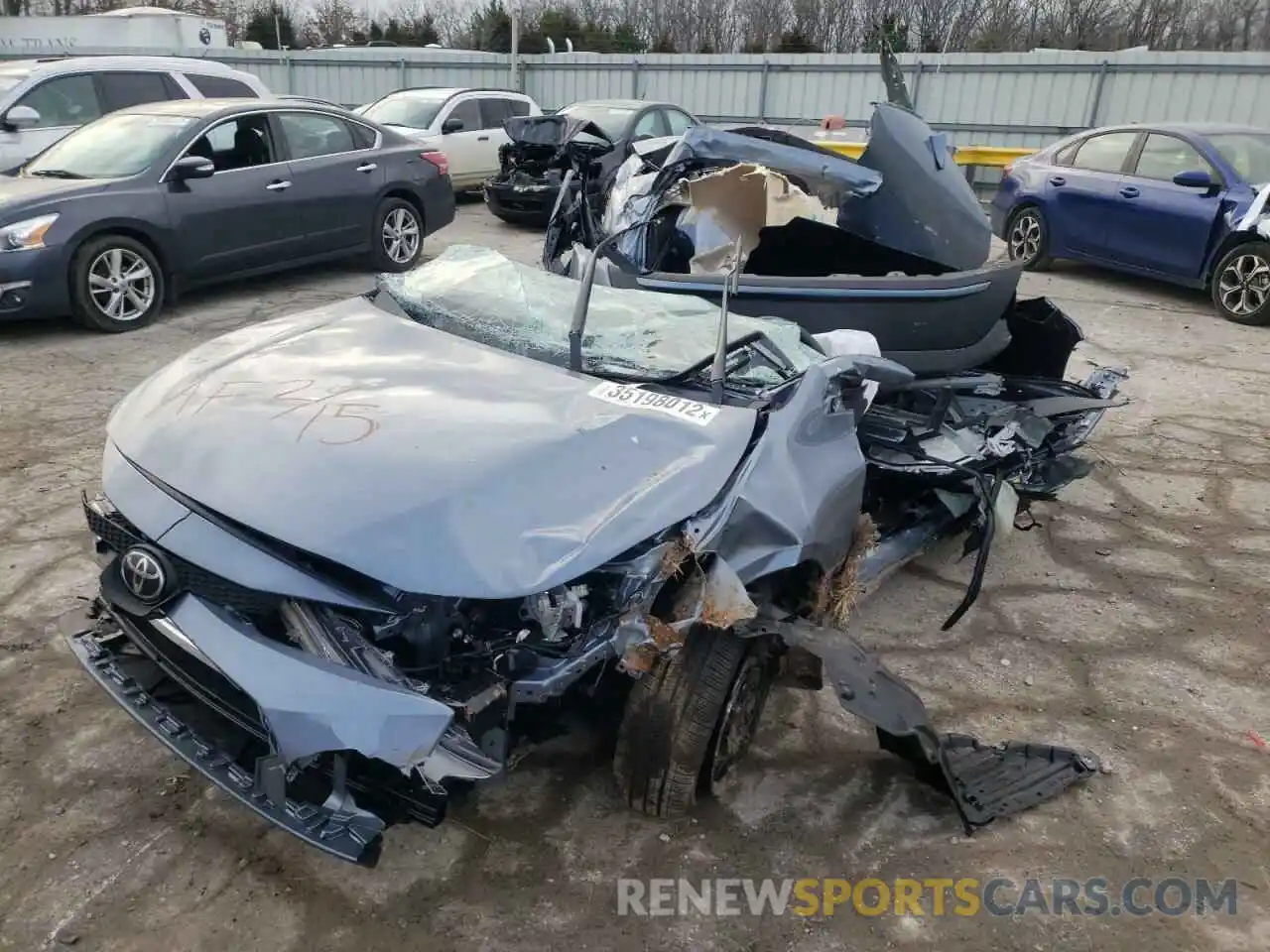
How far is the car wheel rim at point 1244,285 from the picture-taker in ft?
26.1

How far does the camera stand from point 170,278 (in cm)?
709

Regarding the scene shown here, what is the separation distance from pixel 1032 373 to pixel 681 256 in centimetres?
190

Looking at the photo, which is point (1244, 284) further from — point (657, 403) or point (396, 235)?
point (657, 403)

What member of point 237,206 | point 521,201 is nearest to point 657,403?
point 237,206

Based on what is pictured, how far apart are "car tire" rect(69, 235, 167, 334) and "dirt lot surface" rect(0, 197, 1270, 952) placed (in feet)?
8.78

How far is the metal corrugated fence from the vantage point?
45.2 feet

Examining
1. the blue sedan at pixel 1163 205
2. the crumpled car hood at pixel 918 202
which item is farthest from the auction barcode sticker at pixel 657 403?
the blue sedan at pixel 1163 205

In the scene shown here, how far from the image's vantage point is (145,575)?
7.18 ft

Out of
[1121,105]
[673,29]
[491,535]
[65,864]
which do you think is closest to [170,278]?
[65,864]

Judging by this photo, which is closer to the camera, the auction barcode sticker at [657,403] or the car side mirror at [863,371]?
the auction barcode sticker at [657,403]

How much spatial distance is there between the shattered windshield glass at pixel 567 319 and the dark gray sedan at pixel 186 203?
4106mm

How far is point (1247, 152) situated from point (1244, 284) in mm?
1156

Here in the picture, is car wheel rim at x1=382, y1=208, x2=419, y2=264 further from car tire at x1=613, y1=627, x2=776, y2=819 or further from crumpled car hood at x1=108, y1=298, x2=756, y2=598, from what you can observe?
car tire at x1=613, y1=627, x2=776, y2=819
